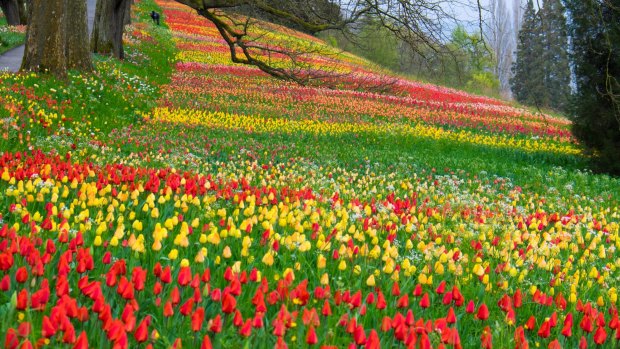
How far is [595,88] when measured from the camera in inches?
552

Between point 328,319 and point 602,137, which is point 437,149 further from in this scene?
point 328,319

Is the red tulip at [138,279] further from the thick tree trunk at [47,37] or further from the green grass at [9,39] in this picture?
the green grass at [9,39]

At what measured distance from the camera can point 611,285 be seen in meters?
4.57

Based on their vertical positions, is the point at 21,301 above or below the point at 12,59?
above

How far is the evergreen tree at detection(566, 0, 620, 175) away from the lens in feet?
44.2

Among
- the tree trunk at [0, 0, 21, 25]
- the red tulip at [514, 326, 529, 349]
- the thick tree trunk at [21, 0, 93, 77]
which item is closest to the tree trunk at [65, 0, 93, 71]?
the thick tree trunk at [21, 0, 93, 77]

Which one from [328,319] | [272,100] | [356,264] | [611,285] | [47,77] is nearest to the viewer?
Result: [328,319]

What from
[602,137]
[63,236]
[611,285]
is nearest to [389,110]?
[602,137]

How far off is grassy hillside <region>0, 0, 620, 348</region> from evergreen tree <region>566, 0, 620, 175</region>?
2.93 feet

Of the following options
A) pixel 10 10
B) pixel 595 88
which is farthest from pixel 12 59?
pixel 595 88

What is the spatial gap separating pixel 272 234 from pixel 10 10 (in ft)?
114

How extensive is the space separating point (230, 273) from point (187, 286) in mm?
330

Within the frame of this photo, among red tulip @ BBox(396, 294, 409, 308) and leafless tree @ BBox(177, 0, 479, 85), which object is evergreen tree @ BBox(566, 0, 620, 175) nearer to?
leafless tree @ BBox(177, 0, 479, 85)

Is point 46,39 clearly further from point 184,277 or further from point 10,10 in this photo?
point 10,10
